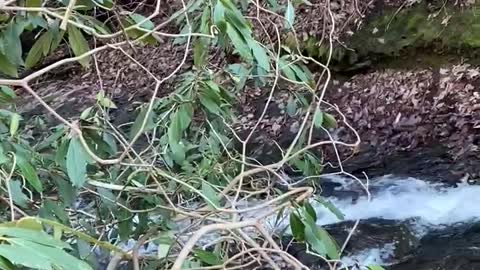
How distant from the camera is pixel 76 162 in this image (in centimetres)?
171

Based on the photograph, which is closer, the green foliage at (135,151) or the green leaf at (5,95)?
the green foliage at (135,151)

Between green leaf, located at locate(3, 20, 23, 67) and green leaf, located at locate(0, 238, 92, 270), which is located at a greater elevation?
green leaf, located at locate(3, 20, 23, 67)

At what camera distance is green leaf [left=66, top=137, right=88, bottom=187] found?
5.62ft

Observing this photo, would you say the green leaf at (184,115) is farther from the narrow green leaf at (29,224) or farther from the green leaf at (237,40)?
the narrow green leaf at (29,224)

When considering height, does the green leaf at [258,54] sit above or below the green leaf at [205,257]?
above

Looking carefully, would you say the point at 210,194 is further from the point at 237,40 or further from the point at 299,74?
the point at 299,74

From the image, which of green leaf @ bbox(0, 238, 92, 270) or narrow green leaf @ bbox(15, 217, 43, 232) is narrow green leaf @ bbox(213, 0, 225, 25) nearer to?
narrow green leaf @ bbox(15, 217, 43, 232)

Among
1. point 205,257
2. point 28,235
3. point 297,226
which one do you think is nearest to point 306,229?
point 297,226

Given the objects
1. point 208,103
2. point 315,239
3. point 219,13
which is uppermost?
point 219,13

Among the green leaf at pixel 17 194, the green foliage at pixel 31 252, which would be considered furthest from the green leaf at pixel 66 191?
the green foliage at pixel 31 252

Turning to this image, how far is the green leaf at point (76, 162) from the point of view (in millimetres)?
1714

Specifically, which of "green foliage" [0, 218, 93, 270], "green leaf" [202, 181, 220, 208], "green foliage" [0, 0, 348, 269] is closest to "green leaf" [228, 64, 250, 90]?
"green foliage" [0, 0, 348, 269]

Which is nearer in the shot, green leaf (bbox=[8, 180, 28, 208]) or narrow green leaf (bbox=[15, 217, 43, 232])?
narrow green leaf (bbox=[15, 217, 43, 232])

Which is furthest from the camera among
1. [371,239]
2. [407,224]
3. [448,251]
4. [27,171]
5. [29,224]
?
[407,224]
